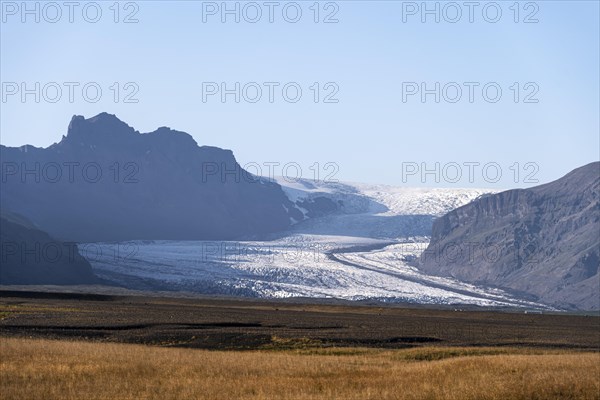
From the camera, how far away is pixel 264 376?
98.9 feet

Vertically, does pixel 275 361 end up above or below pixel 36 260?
below

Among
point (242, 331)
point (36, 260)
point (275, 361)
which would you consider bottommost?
point (242, 331)

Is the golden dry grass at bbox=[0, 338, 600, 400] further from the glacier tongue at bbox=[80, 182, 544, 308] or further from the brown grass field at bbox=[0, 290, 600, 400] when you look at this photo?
the glacier tongue at bbox=[80, 182, 544, 308]

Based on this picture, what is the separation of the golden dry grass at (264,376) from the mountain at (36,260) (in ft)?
344

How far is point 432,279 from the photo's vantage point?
164250 mm

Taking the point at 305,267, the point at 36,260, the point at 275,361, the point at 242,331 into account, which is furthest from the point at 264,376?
the point at 36,260

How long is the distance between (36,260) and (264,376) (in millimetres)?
122594

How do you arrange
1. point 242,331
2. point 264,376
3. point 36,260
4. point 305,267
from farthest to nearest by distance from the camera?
point 36,260 < point 305,267 < point 242,331 < point 264,376

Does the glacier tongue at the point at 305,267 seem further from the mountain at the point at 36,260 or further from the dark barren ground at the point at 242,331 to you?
the dark barren ground at the point at 242,331

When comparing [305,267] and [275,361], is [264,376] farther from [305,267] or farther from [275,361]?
[305,267]

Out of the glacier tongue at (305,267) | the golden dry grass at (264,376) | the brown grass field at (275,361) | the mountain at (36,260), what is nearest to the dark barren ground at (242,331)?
the brown grass field at (275,361)

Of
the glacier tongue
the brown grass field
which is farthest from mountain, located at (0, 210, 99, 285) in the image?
the brown grass field

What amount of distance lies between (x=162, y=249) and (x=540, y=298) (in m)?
72.0

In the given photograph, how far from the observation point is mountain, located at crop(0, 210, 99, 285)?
141000 millimetres
